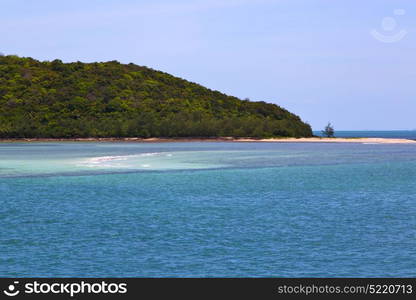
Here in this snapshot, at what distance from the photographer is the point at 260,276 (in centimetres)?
2428

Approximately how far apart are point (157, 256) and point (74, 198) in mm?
22084

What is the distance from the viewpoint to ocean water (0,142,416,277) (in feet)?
84.6

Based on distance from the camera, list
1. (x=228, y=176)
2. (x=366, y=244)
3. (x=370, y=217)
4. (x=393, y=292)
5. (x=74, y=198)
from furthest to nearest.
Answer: (x=228, y=176) → (x=74, y=198) → (x=370, y=217) → (x=366, y=244) → (x=393, y=292)

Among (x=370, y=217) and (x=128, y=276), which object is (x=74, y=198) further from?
(x=128, y=276)

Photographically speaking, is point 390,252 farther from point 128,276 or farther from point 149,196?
point 149,196

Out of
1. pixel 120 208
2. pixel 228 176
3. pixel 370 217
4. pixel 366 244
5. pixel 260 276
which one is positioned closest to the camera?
pixel 260 276

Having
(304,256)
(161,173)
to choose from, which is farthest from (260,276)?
(161,173)

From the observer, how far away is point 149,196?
49781 mm

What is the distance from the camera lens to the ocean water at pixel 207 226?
2578 cm

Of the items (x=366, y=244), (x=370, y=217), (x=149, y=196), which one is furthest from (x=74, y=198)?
(x=366, y=244)

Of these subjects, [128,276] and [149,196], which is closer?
[128,276]

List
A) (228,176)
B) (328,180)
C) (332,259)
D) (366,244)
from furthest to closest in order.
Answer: (228,176) → (328,180) → (366,244) → (332,259)

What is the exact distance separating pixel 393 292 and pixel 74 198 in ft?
102

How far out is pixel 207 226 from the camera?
35156 mm
